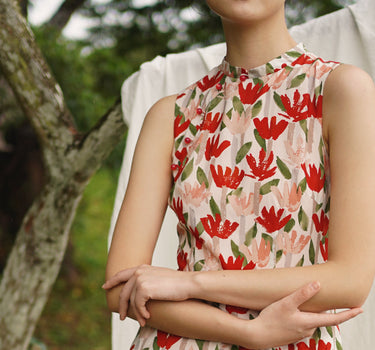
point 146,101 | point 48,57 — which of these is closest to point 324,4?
point 48,57

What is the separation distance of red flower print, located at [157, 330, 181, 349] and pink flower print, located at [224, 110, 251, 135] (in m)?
0.37

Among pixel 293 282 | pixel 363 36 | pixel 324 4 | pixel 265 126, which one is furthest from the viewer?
pixel 324 4

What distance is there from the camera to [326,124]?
103 cm

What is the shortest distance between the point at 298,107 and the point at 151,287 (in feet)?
1.28

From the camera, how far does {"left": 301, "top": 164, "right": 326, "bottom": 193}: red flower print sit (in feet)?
3.34

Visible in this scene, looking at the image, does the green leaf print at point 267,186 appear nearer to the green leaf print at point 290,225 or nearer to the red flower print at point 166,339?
the green leaf print at point 290,225

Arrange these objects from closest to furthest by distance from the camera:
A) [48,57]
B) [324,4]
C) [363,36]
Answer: [363,36] < [48,57] < [324,4]

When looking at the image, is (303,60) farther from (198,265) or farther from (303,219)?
(198,265)

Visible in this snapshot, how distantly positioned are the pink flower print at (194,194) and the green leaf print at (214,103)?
0.53 feet

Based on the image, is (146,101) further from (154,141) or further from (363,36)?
(154,141)

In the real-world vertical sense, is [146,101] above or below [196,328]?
above

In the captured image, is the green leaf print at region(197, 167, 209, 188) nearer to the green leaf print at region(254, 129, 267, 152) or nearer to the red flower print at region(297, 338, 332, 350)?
the green leaf print at region(254, 129, 267, 152)

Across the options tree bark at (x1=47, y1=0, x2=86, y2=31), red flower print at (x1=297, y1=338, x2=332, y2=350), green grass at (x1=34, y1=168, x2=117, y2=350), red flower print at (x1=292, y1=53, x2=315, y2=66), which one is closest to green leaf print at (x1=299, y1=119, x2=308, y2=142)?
red flower print at (x1=292, y1=53, x2=315, y2=66)

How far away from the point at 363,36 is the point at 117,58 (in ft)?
A: 10.4
